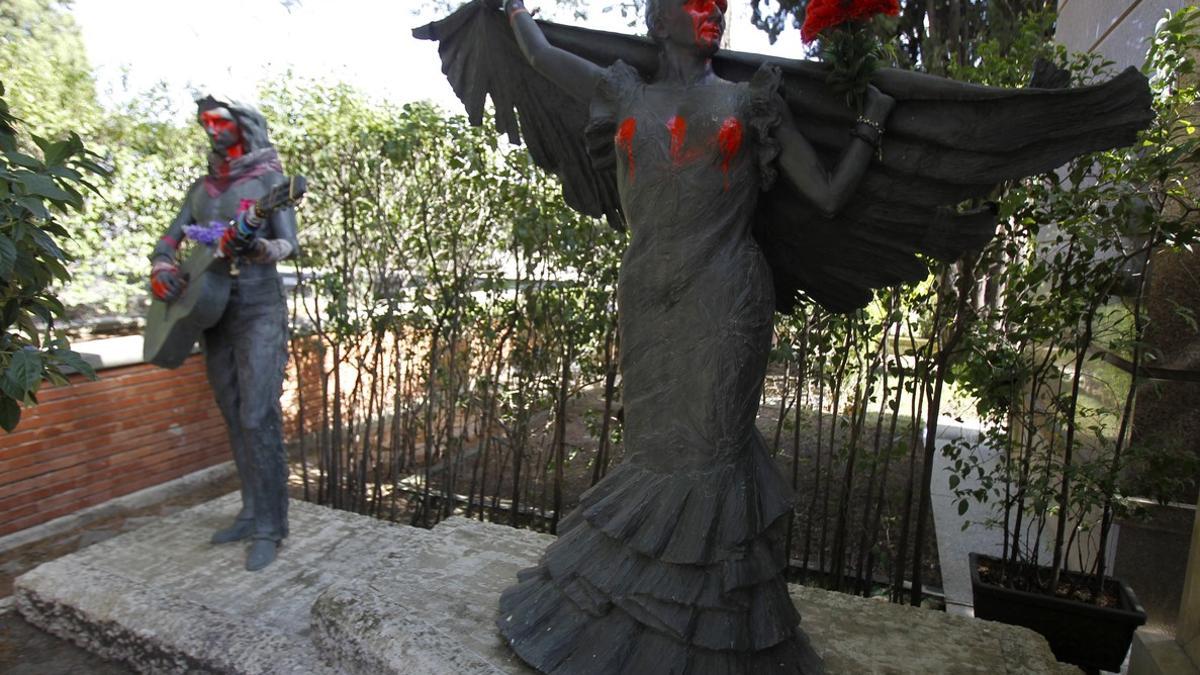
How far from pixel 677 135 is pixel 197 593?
2792mm

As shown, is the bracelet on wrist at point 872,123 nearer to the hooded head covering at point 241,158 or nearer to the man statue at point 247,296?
the man statue at point 247,296

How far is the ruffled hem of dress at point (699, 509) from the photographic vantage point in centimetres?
187

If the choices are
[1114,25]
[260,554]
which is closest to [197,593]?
[260,554]

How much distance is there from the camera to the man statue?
3.24 meters

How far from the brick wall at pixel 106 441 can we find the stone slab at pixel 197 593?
53.6 inches

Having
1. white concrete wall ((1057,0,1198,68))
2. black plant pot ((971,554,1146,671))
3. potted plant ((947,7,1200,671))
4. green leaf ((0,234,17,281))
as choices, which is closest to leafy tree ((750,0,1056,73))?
white concrete wall ((1057,0,1198,68))

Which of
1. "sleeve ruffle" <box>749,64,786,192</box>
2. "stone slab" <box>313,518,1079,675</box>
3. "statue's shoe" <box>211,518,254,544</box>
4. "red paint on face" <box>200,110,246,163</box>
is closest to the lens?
"sleeve ruffle" <box>749,64,786,192</box>

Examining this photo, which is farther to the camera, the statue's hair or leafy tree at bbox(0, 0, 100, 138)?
leafy tree at bbox(0, 0, 100, 138)

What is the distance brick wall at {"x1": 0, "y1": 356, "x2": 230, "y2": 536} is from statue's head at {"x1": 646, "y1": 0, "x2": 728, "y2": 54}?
4.48 meters

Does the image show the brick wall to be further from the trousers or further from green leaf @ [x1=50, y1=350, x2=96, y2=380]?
green leaf @ [x1=50, y1=350, x2=96, y2=380]

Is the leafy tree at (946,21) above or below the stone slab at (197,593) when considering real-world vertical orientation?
above

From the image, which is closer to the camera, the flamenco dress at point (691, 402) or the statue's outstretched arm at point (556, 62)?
the flamenco dress at point (691, 402)

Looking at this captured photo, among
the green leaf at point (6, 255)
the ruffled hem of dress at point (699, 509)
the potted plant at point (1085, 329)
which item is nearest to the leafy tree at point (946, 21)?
the potted plant at point (1085, 329)

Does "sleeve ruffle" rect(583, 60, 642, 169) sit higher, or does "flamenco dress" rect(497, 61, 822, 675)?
"sleeve ruffle" rect(583, 60, 642, 169)
